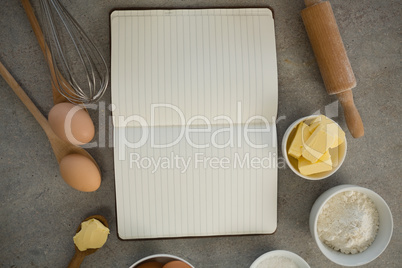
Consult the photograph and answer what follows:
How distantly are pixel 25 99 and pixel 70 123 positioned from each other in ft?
0.38

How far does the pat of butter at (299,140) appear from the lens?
1.83ft

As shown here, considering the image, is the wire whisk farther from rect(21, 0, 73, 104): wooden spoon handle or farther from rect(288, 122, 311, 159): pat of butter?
rect(288, 122, 311, 159): pat of butter

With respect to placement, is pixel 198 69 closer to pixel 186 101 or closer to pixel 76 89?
pixel 186 101

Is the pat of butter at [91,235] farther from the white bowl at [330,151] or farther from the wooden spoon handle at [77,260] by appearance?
the white bowl at [330,151]

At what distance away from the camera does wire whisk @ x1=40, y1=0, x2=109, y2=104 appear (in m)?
0.60

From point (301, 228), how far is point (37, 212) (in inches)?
19.5

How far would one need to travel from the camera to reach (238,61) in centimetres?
59

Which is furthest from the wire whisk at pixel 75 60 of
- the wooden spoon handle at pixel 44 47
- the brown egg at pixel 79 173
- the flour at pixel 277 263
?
the flour at pixel 277 263

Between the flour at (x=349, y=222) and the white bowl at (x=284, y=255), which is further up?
the flour at (x=349, y=222)

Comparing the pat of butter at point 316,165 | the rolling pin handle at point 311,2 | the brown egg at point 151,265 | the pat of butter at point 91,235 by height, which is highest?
the rolling pin handle at point 311,2

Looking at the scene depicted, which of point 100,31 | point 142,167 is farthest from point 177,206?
point 100,31

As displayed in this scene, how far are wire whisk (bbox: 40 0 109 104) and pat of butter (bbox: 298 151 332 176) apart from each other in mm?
376

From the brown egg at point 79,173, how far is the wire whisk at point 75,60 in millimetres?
107

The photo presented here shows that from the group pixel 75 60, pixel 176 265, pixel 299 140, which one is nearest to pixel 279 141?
pixel 299 140
